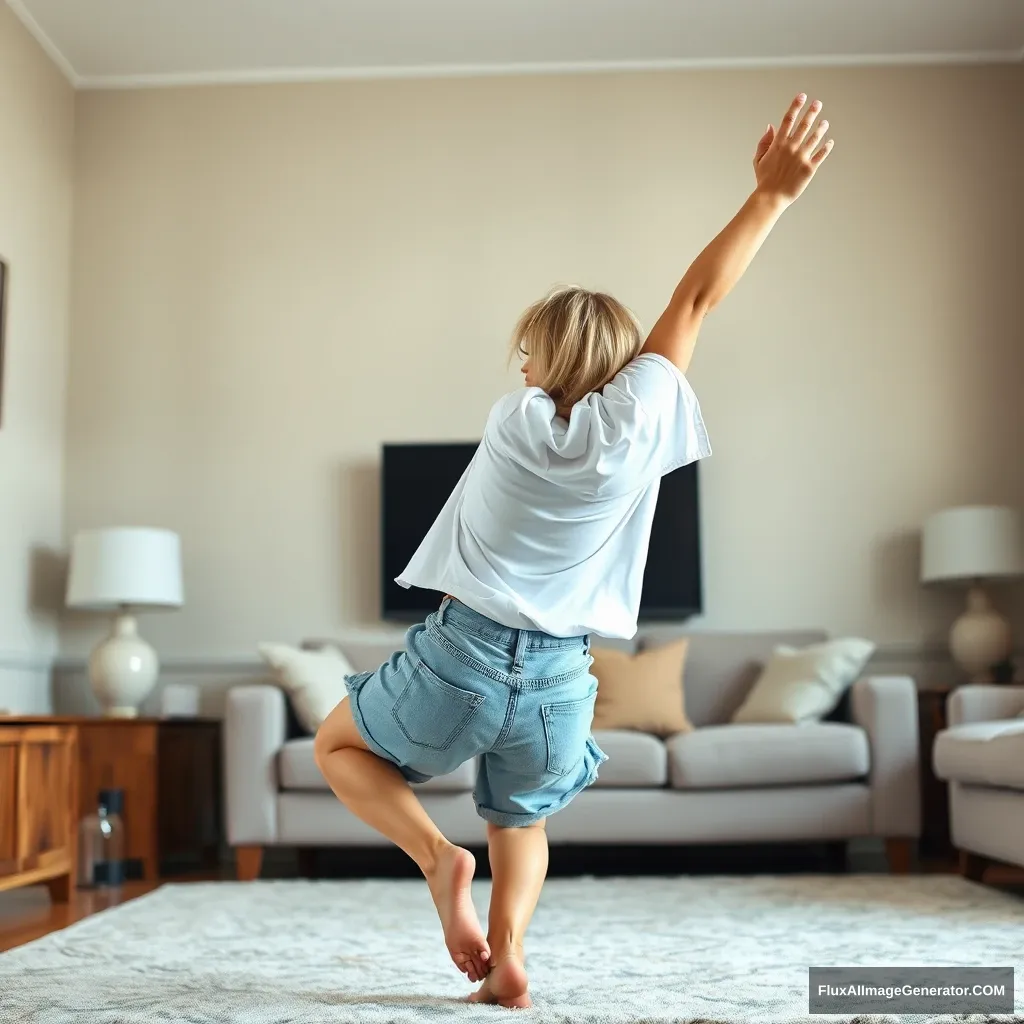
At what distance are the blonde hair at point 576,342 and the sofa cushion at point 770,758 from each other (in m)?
2.29

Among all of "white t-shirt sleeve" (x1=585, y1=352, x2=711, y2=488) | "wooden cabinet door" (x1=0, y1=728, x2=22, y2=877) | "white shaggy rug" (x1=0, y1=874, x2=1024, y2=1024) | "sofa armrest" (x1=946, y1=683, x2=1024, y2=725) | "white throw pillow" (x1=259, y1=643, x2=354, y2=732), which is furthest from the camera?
"white throw pillow" (x1=259, y1=643, x2=354, y2=732)

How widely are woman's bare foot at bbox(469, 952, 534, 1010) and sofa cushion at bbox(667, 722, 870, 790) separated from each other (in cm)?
211

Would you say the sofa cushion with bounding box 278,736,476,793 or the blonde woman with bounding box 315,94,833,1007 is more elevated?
the blonde woman with bounding box 315,94,833,1007

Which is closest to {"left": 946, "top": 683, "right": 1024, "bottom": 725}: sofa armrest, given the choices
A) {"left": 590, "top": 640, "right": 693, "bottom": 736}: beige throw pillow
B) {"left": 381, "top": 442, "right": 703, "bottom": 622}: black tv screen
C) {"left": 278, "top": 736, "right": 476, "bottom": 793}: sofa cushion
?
{"left": 590, "top": 640, "right": 693, "bottom": 736}: beige throw pillow

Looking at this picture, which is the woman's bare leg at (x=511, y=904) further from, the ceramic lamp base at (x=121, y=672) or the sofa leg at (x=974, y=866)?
the ceramic lamp base at (x=121, y=672)

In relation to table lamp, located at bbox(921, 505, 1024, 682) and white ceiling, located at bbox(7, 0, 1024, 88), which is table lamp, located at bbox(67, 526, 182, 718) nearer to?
white ceiling, located at bbox(7, 0, 1024, 88)

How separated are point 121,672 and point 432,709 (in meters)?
3.09

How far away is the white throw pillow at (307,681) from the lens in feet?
13.4

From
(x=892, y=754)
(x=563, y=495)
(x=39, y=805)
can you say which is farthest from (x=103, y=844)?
(x=563, y=495)

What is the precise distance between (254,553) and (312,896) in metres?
1.83

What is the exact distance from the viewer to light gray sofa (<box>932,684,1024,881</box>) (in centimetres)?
316

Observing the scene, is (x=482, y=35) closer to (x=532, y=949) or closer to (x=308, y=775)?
(x=308, y=775)

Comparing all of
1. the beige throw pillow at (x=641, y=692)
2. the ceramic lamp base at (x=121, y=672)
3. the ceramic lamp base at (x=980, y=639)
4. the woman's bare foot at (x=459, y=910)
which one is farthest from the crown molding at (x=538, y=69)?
the woman's bare foot at (x=459, y=910)

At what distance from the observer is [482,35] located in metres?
5.00
